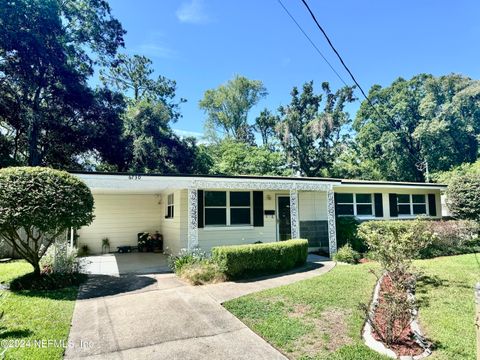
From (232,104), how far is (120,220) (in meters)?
26.4

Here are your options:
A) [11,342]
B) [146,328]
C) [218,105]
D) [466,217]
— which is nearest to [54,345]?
[11,342]

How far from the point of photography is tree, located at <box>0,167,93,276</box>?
21.8 feet

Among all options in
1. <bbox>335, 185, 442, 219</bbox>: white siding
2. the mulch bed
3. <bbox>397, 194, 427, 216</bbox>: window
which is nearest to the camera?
the mulch bed

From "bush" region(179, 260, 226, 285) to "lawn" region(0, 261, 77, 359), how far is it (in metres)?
2.58

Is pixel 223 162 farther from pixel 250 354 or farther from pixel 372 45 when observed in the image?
pixel 250 354

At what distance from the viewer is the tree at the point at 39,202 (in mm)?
6637

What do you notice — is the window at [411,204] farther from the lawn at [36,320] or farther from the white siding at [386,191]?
the lawn at [36,320]

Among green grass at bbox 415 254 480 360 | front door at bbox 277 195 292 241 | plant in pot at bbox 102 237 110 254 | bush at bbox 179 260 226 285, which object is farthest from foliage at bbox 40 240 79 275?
green grass at bbox 415 254 480 360

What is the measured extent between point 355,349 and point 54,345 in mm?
4055

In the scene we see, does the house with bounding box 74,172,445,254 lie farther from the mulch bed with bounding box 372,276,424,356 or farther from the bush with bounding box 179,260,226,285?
the mulch bed with bounding box 372,276,424,356

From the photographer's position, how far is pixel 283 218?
509 inches

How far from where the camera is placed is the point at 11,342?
13.6 ft

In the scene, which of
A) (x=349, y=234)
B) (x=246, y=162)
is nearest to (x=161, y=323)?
(x=349, y=234)

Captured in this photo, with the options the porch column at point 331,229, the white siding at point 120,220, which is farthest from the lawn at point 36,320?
the porch column at point 331,229
